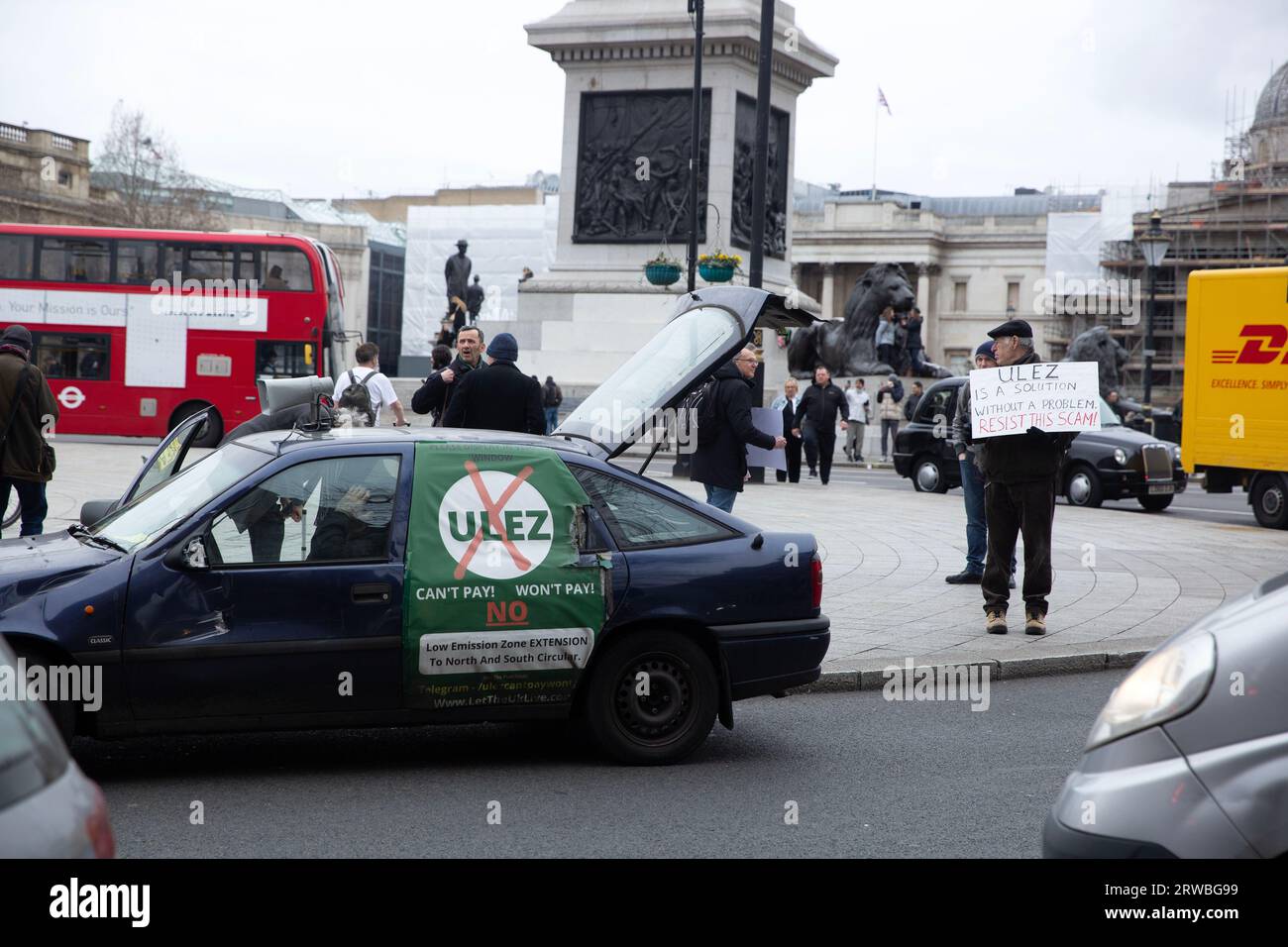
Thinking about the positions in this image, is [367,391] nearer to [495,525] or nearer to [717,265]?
[495,525]

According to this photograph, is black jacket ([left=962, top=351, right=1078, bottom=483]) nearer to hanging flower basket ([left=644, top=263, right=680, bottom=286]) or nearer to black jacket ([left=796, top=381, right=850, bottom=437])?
black jacket ([left=796, top=381, right=850, bottom=437])

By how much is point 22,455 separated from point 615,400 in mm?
4868

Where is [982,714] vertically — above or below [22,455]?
below

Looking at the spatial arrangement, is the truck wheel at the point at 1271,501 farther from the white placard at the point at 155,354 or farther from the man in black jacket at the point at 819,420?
the white placard at the point at 155,354

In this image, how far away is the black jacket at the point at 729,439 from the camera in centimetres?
1055

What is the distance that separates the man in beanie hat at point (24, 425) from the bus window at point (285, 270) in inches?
744

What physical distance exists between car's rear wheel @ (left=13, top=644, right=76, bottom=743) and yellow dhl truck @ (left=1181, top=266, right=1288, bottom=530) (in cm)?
1645

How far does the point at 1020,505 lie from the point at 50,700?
19.2 ft

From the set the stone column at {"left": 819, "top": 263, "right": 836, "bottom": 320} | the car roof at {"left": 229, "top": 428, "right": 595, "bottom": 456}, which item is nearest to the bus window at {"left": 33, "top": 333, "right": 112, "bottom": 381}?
the car roof at {"left": 229, "top": 428, "right": 595, "bottom": 456}

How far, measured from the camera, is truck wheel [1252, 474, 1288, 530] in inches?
744

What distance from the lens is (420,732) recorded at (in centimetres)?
709

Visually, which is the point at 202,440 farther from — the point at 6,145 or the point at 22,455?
the point at 6,145
